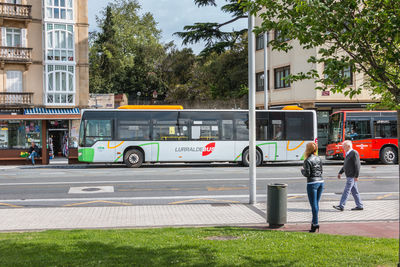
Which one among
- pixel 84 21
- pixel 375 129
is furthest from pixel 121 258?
pixel 84 21

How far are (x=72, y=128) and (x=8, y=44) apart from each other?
803 cm

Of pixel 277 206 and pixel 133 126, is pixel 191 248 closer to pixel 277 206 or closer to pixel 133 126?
pixel 277 206

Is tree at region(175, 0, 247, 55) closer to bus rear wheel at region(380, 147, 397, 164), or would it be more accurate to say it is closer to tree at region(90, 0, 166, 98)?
bus rear wheel at region(380, 147, 397, 164)

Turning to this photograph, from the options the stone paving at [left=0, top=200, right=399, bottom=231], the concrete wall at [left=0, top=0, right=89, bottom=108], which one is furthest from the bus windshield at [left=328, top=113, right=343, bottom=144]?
the concrete wall at [left=0, top=0, right=89, bottom=108]

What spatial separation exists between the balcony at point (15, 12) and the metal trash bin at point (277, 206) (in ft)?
100

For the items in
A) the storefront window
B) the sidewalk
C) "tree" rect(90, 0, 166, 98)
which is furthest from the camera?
"tree" rect(90, 0, 166, 98)

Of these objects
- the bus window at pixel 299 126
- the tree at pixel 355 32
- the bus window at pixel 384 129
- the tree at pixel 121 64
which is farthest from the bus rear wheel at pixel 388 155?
the tree at pixel 121 64

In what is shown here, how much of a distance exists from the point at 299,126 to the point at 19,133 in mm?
18715

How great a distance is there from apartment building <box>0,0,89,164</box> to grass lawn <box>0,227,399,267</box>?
1040 inches

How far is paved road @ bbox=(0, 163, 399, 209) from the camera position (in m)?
12.8

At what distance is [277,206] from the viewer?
8867 mm

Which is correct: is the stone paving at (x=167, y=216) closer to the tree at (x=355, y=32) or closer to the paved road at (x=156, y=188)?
the paved road at (x=156, y=188)

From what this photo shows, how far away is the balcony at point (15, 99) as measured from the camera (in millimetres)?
33562

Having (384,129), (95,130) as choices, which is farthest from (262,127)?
(95,130)
